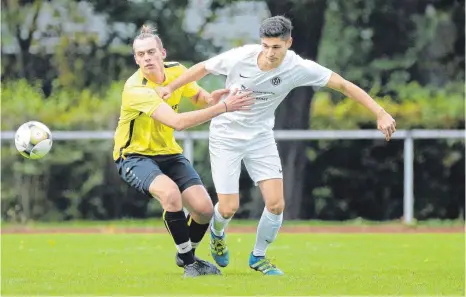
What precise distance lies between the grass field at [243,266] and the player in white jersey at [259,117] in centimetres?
48

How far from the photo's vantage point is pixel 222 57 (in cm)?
946

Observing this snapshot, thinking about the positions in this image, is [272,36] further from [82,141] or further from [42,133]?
[82,141]

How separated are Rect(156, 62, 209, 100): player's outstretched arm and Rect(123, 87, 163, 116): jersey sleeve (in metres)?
0.06

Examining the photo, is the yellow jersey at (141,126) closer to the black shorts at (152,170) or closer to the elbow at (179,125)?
the black shorts at (152,170)

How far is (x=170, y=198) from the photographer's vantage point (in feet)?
30.5

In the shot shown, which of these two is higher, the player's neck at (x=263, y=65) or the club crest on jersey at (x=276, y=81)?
the player's neck at (x=263, y=65)

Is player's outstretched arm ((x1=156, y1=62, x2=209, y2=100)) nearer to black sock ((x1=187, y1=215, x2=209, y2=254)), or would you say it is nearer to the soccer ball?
black sock ((x1=187, y1=215, x2=209, y2=254))

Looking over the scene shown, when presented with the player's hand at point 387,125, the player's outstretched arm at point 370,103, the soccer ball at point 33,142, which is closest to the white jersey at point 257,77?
the player's outstretched arm at point 370,103

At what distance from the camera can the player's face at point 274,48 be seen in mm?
9117

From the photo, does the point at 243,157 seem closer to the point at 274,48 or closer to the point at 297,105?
the point at 274,48

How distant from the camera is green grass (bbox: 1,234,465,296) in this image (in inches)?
341

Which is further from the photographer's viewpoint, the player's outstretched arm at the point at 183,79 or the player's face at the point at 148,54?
the player's face at the point at 148,54

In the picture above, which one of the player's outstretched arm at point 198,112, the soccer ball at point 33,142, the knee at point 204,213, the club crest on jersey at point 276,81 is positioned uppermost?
the club crest on jersey at point 276,81

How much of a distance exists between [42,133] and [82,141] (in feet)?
26.5
